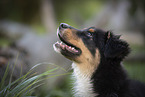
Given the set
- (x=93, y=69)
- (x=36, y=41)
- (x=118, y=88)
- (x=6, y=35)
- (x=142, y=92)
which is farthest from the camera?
(x=6, y=35)

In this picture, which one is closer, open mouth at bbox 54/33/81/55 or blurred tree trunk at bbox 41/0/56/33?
open mouth at bbox 54/33/81/55

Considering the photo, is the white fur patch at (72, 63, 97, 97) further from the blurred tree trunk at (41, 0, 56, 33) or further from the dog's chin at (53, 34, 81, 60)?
the blurred tree trunk at (41, 0, 56, 33)

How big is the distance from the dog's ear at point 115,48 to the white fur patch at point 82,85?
63cm

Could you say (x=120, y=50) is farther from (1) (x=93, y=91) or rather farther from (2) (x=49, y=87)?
(2) (x=49, y=87)

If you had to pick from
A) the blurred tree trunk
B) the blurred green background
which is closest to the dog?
the blurred green background

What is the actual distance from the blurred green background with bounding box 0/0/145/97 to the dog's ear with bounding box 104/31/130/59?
1718 mm

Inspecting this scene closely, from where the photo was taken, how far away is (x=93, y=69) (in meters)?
3.36

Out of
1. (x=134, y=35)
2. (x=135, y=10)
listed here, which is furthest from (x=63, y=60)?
(x=134, y=35)

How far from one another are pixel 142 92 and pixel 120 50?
1.26m

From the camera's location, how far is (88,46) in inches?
135

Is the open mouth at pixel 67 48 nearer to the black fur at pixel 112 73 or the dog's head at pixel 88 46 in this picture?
the dog's head at pixel 88 46

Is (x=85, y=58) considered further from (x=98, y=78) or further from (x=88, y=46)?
(x=98, y=78)

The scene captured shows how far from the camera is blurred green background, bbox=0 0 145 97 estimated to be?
5.80 m

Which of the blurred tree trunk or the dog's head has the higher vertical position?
the blurred tree trunk
